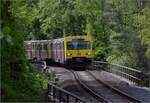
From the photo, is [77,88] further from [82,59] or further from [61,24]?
[61,24]

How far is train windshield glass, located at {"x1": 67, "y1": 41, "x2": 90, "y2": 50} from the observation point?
52.3 m

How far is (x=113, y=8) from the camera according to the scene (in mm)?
55812

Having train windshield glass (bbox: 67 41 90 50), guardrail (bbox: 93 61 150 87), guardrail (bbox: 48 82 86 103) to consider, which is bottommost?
guardrail (bbox: 93 61 150 87)

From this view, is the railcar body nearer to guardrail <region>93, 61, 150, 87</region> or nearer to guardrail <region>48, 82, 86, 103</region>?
guardrail <region>93, 61, 150, 87</region>

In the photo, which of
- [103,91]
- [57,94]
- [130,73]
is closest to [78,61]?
[130,73]

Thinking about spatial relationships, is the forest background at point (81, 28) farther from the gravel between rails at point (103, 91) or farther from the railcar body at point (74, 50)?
the gravel between rails at point (103, 91)

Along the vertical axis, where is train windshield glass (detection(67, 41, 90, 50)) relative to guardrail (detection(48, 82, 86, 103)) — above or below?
above

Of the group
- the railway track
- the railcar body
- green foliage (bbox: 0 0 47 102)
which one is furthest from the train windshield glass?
green foliage (bbox: 0 0 47 102)

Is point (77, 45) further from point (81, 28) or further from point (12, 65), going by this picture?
point (12, 65)

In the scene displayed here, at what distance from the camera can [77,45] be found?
52.7 metres

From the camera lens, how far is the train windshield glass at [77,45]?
5231cm

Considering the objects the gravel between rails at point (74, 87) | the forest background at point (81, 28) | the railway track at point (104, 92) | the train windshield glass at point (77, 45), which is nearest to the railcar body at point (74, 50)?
the train windshield glass at point (77, 45)

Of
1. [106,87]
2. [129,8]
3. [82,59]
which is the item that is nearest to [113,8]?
[129,8]

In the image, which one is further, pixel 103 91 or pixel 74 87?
pixel 74 87
